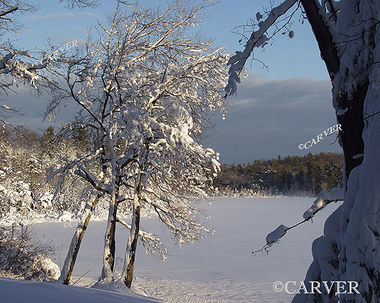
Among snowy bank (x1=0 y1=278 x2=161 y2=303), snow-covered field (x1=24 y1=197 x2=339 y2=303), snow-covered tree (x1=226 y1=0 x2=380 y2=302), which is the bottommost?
snow-covered field (x1=24 y1=197 x2=339 y2=303)

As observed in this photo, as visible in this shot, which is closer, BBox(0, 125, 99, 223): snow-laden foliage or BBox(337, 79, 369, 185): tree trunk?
BBox(337, 79, 369, 185): tree trunk

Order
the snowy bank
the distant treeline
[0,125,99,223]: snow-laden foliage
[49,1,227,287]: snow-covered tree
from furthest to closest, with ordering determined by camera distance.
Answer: the distant treeline → [0,125,99,223]: snow-laden foliage → [49,1,227,287]: snow-covered tree → the snowy bank

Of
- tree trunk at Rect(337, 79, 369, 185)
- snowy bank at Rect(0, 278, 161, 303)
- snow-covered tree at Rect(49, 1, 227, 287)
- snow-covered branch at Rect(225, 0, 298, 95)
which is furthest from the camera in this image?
snow-covered tree at Rect(49, 1, 227, 287)

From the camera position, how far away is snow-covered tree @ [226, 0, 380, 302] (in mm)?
3008

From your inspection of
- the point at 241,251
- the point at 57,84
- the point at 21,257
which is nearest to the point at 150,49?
the point at 57,84

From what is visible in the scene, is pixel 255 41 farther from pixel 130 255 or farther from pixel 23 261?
pixel 23 261

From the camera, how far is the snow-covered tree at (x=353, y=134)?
3.01 meters

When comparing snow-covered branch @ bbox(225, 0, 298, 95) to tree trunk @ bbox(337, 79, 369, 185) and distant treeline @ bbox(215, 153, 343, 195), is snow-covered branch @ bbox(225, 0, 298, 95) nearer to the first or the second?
tree trunk @ bbox(337, 79, 369, 185)

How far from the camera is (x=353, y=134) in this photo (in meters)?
3.70

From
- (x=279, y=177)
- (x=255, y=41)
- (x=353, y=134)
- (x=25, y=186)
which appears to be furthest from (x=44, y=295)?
(x=279, y=177)

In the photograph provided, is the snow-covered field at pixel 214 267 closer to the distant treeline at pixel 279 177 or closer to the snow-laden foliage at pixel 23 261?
the snow-laden foliage at pixel 23 261

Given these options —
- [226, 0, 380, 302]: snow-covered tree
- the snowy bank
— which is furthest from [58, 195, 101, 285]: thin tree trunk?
[226, 0, 380, 302]: snow-covered tree

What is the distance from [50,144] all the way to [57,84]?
105 inches

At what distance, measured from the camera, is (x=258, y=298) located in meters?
11.2
